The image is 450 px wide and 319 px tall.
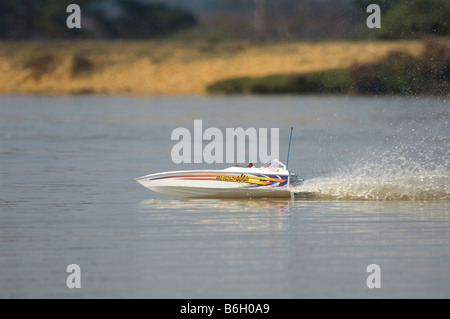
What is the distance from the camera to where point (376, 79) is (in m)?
57.6

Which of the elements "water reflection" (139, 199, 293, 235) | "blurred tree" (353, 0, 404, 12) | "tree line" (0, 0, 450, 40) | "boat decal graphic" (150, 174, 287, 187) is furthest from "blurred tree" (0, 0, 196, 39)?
"water reflection" (139, 199, 293, 235)

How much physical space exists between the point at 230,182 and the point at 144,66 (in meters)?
63.7

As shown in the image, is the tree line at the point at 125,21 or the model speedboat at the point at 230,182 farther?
the tree line at the point at 125,21

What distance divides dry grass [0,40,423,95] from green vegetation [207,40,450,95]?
2.93 feet

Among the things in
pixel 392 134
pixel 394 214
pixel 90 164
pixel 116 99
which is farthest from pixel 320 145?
Answer: pixel 116 99

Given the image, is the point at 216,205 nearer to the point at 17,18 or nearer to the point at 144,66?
the point at 144,66

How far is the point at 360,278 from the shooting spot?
15.3m

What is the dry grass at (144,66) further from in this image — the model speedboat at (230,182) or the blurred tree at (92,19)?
the model speedboat at (230,182)

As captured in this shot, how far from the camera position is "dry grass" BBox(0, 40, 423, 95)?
83.1 metres

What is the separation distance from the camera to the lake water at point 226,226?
15070 millimetres

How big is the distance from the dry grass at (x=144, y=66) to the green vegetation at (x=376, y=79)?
89 centimetres

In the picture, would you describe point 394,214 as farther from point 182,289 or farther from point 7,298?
point 7,298

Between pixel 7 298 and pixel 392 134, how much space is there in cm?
3034

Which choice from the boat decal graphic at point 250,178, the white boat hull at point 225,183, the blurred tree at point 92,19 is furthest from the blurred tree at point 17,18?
the boat decal graphic at point 250,178
